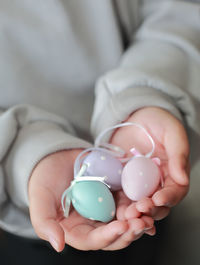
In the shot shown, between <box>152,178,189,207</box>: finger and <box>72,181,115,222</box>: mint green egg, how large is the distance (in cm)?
9

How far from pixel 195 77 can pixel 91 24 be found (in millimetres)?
304

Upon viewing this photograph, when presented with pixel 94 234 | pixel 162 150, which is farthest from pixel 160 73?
pixel 94 234

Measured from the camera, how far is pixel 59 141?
0.65 m

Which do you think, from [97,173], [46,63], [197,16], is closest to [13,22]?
[46,63]

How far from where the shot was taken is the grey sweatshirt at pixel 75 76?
690 mm

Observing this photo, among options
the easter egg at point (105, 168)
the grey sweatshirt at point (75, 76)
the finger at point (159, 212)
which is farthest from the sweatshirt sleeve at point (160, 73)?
the finger at point (159, 212)

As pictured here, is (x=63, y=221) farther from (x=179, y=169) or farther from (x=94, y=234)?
(x=179, y=169)

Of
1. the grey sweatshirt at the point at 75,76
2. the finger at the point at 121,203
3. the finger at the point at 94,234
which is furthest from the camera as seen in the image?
the grey sweatshirt at the point at 75,76

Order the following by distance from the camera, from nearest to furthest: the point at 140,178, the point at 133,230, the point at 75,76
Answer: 1. the point at 133,230
2. the point at 140,178
3. the point at 75,76

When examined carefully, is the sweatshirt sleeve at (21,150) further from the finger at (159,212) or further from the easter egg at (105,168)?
the finger at (159,212)

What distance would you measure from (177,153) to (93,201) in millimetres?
167

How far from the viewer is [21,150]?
0.67 m

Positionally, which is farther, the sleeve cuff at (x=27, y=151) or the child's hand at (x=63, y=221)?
the sleeve cuff at (x=27, y=151)

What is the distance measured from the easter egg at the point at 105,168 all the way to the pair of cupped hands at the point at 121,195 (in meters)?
0.03
